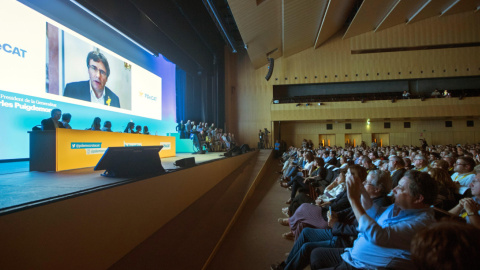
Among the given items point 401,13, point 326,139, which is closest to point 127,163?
point 326,139

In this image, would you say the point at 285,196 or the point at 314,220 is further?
the point at 285,196

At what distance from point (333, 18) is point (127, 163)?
45.2 feet

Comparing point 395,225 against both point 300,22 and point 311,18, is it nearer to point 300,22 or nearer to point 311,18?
point 300,22

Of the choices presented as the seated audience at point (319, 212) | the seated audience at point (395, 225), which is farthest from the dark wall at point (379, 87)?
the seated audience at point (395, 225)

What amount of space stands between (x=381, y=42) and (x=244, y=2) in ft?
36.3

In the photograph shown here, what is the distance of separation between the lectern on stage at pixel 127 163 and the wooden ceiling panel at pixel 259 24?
7.62m

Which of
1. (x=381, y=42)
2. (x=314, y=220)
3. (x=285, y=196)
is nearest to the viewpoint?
(x=314, y=220)

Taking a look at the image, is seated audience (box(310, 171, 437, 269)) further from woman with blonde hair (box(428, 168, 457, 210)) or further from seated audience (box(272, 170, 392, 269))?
woman with blonde hair (box(428, 168, 457, 210))

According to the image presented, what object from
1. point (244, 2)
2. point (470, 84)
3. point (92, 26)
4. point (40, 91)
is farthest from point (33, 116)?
point (470, 84)

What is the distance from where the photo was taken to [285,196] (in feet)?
17.7

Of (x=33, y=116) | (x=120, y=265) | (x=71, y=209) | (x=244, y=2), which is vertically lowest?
(x=120, y=265)

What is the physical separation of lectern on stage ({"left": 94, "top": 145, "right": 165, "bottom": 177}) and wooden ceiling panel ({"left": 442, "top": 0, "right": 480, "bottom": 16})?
18.5 meters

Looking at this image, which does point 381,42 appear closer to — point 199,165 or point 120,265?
point 199,165

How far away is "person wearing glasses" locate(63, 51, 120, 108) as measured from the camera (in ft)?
17.3
